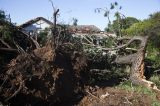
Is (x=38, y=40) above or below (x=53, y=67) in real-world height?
above

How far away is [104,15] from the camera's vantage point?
22.8 meters

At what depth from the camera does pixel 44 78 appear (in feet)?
33.0

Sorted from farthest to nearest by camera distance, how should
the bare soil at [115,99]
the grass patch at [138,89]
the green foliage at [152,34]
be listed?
the green foliage at [152,34]
the grass patch at [138,89]
the bare soil at [115,99]

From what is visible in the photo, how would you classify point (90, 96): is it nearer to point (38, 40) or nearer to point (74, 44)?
point (74, 44)

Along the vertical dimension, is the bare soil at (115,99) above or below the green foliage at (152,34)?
below

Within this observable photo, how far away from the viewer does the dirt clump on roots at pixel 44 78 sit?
31.4 feet

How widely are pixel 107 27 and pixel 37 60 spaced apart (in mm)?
14970

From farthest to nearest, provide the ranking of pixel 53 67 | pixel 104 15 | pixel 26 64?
pixel 104 15 → pixel 53 67 → pixel 26 64

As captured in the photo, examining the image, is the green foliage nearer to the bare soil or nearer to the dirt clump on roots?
the bare soil

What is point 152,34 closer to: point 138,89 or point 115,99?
point 138,89

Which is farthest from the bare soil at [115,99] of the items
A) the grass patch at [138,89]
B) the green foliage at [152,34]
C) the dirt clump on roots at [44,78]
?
the green foliage at [152,34]

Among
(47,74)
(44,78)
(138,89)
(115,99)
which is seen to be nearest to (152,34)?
(138,89)

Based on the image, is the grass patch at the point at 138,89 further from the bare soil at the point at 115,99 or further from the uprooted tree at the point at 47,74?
the uprooted tree at the point at 47,74

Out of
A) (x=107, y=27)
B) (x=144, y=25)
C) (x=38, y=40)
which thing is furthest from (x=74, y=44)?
(x=107, y=27)
